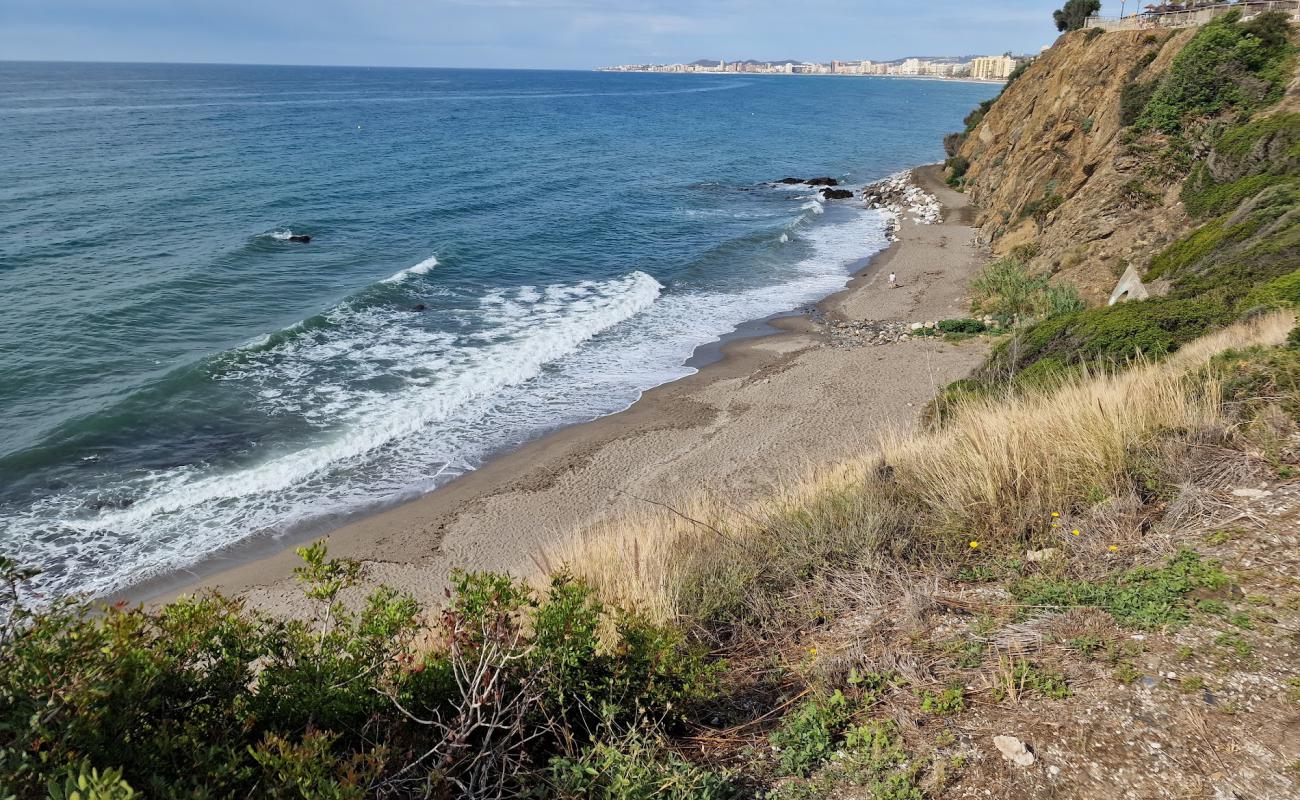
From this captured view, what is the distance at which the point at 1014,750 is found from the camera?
3.55 meters

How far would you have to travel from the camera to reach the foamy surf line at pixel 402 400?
12719 mm

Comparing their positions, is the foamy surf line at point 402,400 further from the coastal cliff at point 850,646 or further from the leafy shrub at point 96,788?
the leafy shrub at point 96,788

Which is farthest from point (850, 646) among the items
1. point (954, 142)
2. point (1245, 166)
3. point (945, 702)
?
point (954, 142)

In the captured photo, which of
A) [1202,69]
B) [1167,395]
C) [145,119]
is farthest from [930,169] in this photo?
[145,119]

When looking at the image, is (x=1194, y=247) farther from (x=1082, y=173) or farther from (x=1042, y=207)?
(x=1042, y=207)

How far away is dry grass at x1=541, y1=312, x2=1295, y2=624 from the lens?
5539 millimetres

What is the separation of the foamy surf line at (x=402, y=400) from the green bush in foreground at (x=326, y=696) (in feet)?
32.1

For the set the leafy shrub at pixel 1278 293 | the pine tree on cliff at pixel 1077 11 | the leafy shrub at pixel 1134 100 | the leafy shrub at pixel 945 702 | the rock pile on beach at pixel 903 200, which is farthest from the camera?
the pine tree on cliff at pixel 1077 11

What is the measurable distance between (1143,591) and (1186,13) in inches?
1249

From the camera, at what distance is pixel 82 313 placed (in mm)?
21969

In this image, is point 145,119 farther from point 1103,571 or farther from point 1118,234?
point 1103,571

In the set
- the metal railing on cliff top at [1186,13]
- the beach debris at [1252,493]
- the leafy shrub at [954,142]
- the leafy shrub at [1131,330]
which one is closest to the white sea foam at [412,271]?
the leafy shrub at [1131,330]

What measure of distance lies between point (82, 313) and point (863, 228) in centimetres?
3292

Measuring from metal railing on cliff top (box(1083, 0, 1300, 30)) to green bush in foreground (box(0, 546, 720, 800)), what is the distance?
2884 centimetres
